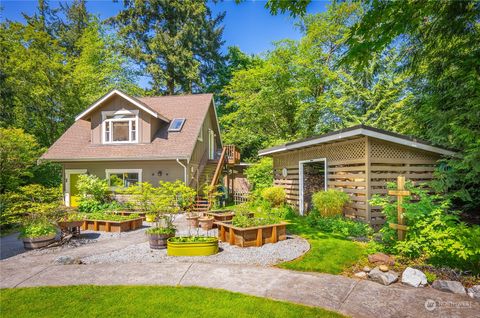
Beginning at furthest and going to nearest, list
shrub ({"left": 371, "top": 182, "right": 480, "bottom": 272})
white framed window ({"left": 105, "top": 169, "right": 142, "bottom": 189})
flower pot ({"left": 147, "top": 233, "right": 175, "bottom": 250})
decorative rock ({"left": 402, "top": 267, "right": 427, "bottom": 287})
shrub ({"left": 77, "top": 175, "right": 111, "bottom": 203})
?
white framed window ({"left": 105, "top": 169, "right": 142, "bottom": 189})
shrub ({"left": 77, "top": 175, "right": 111, "bottom": 203})
flower pot ({"left": 147, "top": 233, "right": 175, "bottom": 250})
shrub ({"left": 371, "top": 182, "right": 480, "bottom": 272})
decorative rock ({"left": 402, "top": 267, "right": 427, "bottom": 287})

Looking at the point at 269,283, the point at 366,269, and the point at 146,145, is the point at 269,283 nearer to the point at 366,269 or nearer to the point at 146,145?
the point at 366,269

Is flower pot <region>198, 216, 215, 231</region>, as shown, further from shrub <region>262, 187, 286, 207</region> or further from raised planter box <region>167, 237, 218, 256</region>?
shrub <region>262, 187, 286, 207</region>

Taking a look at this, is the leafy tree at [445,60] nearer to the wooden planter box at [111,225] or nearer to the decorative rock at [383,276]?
the decorative rock at [383,276]

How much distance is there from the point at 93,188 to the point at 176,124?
5160 millimetres

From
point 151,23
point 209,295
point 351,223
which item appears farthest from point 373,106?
point 151,23

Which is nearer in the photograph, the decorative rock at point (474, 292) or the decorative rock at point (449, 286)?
the decorative rock at point (474, 292)

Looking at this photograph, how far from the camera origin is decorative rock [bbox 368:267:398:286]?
14.2ft

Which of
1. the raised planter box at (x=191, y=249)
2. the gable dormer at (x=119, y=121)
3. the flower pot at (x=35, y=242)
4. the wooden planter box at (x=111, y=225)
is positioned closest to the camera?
the raised planter box at (x=191, y=249)

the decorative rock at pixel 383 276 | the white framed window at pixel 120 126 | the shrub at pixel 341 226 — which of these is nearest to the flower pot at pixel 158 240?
the decorative rock at pixel 383 276

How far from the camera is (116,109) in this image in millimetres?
14305

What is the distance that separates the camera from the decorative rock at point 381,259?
16.5 ft

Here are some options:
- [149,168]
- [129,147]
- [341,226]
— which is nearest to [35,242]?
[149,168]

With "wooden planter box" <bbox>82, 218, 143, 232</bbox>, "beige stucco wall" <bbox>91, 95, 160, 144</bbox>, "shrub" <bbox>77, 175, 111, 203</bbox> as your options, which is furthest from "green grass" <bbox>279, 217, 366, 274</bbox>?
"shrub" <bbox>77, 175, 111, 203</bbox>

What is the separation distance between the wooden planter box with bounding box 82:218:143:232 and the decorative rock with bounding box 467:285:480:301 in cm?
872
